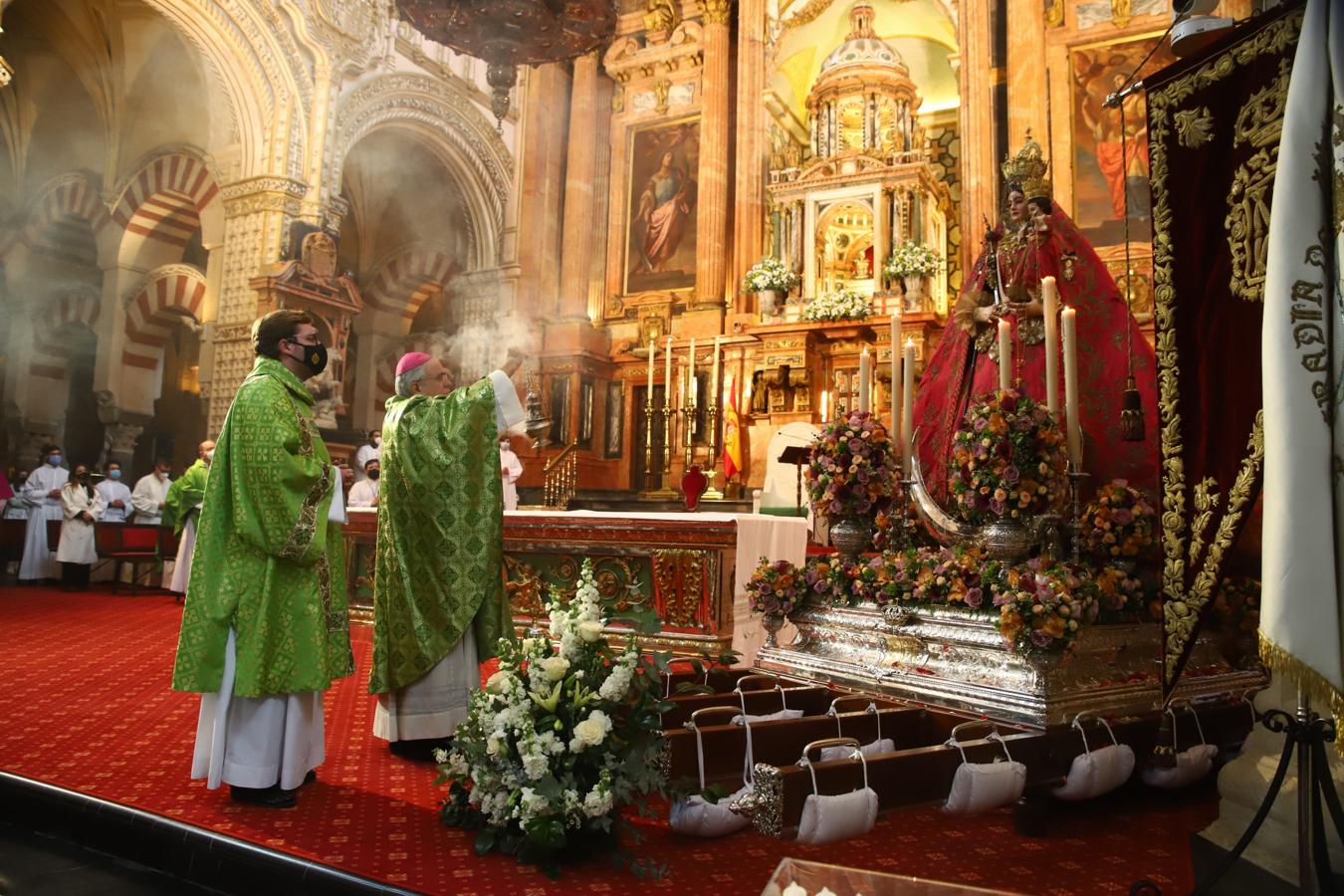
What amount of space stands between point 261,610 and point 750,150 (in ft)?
36.7

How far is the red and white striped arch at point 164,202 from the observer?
1421 centimetres

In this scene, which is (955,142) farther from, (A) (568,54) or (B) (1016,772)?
(B) (1016,772)

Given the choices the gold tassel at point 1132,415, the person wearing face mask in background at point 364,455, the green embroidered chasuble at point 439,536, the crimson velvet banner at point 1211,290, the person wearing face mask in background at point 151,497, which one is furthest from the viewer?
the person wearing face mask in background at point 151,497

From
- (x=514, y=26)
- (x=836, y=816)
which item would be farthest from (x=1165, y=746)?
(x=514, y=26)

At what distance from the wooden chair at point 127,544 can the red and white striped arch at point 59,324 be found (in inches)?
261

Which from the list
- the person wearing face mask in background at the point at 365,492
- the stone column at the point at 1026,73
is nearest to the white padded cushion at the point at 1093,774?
the person wearing face mask in background at the point at 365,492

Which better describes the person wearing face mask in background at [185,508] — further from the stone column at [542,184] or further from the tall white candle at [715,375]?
the tall white candle at [715,375]

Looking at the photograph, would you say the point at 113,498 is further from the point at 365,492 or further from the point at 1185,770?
the point at 1185,770

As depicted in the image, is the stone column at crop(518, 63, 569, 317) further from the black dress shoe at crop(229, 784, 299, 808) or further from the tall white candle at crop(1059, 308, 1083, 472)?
the black dress shoe at crop(229, 784, 299, 808)

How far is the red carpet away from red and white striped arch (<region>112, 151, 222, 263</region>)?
11.7m

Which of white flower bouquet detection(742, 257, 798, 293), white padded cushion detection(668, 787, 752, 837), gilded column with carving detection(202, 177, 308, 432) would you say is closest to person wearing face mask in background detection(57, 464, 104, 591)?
gilded column with carving detection(202, 177, 308, 432)

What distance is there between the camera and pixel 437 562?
12.1 ft

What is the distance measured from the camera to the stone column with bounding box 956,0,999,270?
11.4 metres

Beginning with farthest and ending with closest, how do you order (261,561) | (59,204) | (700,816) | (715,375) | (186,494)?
1. (59,204)
2. (715,375)
3. (186,494)
4. (261,561)
5. (700,816)
